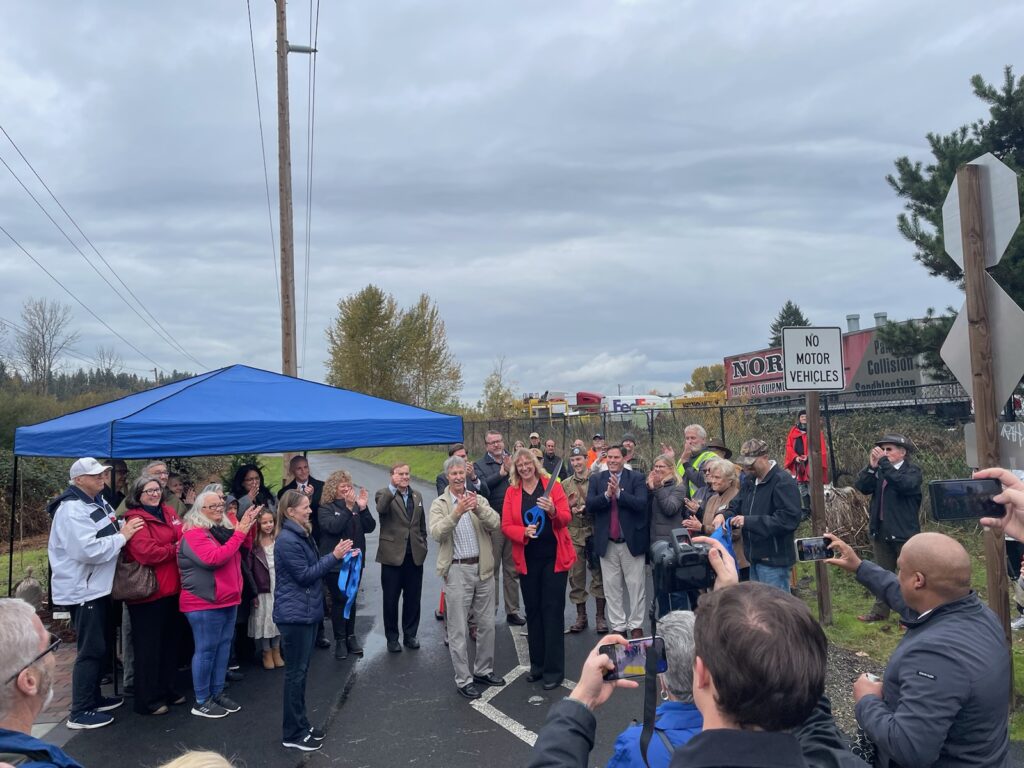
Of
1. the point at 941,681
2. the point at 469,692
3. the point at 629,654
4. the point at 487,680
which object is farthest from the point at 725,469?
the point at 629,654

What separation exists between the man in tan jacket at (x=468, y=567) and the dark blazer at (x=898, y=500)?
3862mm

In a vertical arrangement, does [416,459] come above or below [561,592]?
above

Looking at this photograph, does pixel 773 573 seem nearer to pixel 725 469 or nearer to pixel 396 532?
pixel 725 469

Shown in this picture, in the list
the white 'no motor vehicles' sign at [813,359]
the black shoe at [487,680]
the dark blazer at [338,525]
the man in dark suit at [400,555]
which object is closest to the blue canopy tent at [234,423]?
the man in dark suit at [400,555]

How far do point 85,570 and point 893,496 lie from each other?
7.03 meters

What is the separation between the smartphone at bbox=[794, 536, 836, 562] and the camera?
338 centimetres

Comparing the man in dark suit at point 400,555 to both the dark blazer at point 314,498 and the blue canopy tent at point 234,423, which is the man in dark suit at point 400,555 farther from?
the dark blazer at point 314,498

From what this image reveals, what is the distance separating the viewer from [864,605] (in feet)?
25.3

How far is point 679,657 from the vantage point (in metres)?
2.15

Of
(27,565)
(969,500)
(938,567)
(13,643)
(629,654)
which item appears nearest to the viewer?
(629,654)

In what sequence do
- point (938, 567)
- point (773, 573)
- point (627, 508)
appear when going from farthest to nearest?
point (627, 508) < point (773, 573) < point (938, 567)

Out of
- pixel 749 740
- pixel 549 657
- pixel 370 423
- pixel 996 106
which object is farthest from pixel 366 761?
pixel 996 106

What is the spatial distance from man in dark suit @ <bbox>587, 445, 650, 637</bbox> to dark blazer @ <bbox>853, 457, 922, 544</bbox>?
2.40 metres

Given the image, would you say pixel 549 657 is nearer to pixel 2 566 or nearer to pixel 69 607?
pixel 69 607
